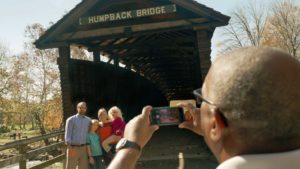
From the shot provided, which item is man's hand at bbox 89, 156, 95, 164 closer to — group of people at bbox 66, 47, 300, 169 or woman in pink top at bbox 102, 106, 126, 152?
woman in pink top at bbox 102, 106, 126, 152

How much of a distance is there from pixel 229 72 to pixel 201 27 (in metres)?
11.5

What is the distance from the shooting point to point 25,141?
341 inches

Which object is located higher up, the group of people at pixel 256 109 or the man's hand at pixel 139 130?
the group of people at pixel 256 109

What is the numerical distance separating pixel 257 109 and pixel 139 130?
0.73m

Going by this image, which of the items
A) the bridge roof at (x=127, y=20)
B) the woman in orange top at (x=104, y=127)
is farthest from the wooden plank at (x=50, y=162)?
the bridge roof at (x=127, y=20)

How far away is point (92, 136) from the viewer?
857cm

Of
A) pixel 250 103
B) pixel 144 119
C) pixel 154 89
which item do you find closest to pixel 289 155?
pixel 250 103

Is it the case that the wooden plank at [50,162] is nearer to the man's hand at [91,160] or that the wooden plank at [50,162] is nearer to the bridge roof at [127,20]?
the man's hand at [91,160]

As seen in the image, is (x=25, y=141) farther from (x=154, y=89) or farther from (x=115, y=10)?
(x=154, y=89)

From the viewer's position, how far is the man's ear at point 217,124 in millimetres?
1115

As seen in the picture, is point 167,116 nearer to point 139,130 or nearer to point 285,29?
point 139,130

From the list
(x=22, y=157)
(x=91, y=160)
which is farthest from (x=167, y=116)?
(x=22, y=157)

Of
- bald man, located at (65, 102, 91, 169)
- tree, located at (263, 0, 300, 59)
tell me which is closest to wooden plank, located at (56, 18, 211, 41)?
bald man, located at (65, 102, 91, 169)

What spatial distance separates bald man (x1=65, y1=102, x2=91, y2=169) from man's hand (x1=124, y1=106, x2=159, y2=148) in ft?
22.5
